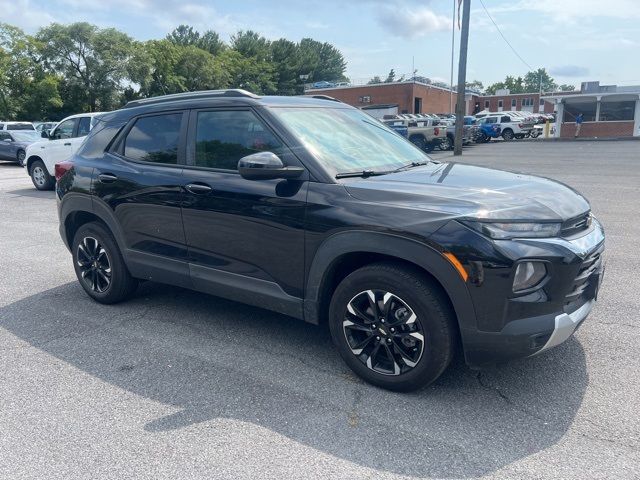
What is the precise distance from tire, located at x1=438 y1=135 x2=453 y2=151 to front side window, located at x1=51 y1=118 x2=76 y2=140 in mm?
19040

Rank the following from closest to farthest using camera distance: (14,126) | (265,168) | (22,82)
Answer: (265,168)
(14,126)
(22,82)

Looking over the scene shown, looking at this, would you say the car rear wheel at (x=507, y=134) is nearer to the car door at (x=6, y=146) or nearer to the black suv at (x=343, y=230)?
the car door at (x=6, y=146)

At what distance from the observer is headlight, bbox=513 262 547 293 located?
2893mm

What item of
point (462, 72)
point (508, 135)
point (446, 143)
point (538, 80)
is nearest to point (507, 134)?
point (508, 135)

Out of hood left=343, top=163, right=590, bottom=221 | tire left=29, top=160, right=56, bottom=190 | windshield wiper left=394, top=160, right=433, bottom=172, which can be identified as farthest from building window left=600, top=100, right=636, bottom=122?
hood left=343, top=163, right=590, bottom=221

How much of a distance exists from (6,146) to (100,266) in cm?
2030

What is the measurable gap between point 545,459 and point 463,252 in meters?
1.12

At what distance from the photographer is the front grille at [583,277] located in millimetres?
3055

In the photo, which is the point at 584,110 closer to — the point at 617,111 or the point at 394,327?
the point at 617,111

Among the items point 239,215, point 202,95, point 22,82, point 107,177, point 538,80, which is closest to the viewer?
point 239,215

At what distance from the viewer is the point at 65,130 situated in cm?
1356

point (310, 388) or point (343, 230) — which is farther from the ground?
point (343, 230)

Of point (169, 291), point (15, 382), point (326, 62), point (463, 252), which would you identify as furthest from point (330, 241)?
point (326, 62)

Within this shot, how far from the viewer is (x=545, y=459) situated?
8.88ft
